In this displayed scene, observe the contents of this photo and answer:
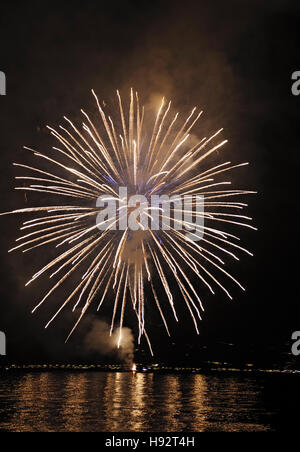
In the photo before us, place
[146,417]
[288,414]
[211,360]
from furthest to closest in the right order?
[211,360]
[288,414]
[146,417]

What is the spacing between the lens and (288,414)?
1705 inches

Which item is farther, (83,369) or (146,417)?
(83,369)

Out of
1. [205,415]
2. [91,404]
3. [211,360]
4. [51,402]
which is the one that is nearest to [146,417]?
[205,415]
